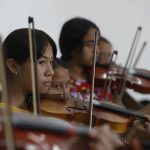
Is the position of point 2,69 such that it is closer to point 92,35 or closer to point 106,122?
point 106,122

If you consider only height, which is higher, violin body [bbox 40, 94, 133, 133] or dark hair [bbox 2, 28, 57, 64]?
dark hair [bbox 2, 28, 57, 64]

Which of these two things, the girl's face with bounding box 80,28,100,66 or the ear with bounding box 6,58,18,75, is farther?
the girl's face with bounding box 80,28,100,66

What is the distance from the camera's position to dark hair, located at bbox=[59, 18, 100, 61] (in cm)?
187

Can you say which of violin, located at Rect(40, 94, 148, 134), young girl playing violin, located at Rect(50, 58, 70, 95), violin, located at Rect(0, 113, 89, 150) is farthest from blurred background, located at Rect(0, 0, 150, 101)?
violin, located at Rect(0, 113, 89, 150)

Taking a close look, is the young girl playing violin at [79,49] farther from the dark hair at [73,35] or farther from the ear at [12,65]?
the ear at [12,65]

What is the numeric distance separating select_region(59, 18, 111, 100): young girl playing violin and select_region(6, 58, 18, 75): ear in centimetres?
53

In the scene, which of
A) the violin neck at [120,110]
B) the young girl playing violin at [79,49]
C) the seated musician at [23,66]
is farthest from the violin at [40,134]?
the young girl playing violin at [79,49]

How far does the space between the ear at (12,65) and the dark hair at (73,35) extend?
2.07 feet

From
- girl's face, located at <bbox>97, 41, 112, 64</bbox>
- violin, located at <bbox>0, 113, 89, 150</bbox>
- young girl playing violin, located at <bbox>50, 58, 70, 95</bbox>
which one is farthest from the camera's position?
girl's face, located at <bbox>97, 41, 112, 64</bbox>

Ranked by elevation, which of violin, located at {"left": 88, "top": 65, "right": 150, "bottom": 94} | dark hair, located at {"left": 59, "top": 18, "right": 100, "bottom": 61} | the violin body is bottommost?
violin, located at {"left": 88, "top": 65, "right": 150, "bottom": 94}

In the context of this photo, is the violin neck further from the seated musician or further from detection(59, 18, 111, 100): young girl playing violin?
detection(59, 18, 111, 100): young girl playing violin

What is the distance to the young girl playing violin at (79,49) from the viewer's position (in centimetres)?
184

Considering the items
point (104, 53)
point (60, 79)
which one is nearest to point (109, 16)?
point (104, 53)

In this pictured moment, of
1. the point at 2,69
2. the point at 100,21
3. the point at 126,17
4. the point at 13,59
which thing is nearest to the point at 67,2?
the point at 100,21
